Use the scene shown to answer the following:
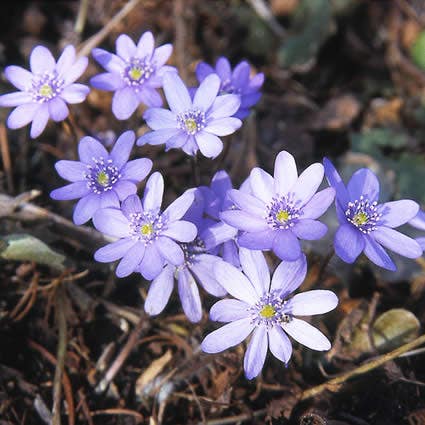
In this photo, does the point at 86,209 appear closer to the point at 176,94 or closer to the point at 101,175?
the point at 101,175

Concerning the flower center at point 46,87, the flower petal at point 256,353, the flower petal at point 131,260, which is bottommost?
the flower petal at point 256,353

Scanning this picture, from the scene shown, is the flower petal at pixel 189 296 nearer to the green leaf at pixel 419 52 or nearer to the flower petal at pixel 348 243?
the flower petal at pixel 348 243

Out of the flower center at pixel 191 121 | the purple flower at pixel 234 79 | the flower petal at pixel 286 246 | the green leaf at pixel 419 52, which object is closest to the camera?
the flower petal at pixel 286 246

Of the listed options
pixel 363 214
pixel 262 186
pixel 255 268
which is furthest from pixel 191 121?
pixel 363 214

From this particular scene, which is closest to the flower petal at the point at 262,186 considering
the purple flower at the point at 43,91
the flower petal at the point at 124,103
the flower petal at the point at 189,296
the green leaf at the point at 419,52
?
the flower petal at the point at 189,296

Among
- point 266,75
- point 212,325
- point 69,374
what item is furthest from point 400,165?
Answer: point 69,374

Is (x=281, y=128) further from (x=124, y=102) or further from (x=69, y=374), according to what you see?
(x=69, y=374)
